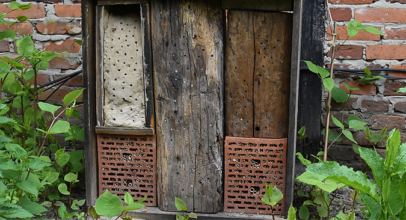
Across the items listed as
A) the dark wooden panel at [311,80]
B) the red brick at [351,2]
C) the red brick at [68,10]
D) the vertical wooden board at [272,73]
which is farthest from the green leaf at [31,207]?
the red brick at [351,2]

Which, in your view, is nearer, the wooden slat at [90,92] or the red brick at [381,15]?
the wooden slat at [90,92]

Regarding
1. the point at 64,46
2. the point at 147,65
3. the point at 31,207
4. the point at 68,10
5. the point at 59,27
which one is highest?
the point at 68,10

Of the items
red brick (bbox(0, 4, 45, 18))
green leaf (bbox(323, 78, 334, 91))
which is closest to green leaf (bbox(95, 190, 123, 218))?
green leaf (bbox(323, 78, 334, 91))

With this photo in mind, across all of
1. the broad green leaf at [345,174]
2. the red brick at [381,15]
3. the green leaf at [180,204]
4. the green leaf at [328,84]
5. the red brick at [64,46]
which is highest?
the red brick at [381,15]

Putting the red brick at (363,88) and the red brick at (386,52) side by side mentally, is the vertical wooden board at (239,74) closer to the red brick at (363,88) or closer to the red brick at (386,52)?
the red brick at (363,88)

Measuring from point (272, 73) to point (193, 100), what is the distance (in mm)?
381

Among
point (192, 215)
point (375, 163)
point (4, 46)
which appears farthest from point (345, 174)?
point (4, 46)

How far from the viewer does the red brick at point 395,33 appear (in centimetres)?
213

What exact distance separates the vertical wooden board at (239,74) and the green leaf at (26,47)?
3.06 ft

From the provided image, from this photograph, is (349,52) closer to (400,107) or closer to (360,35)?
(360,35)

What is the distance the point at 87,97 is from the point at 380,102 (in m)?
1.71

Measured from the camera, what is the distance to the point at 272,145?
168 cm

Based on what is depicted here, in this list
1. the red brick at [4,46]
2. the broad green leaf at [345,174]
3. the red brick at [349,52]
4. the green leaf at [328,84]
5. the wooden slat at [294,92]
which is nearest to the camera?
the broad green leaf at [345,174]

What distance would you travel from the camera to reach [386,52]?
2.16m
